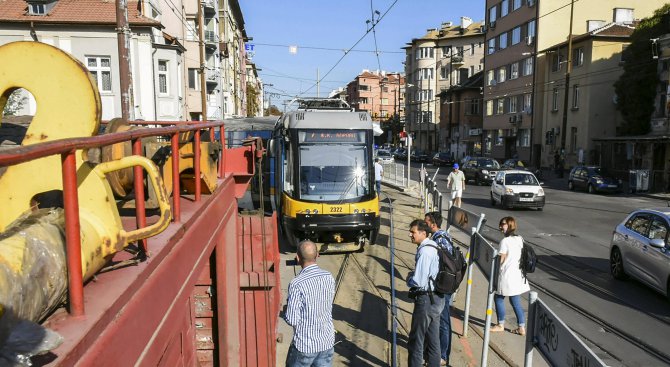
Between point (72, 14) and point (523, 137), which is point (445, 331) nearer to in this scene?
point (72, 14)

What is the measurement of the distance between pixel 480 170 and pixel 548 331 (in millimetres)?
30374

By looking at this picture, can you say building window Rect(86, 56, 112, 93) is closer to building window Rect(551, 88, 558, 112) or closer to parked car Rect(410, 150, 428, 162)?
building window Rect(551, 88, 558, 112)

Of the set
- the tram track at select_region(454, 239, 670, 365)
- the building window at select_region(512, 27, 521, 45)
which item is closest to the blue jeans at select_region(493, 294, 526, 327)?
the tram track at select_region(454, 239, 670, 365)

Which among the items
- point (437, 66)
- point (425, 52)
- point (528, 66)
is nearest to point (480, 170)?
point (528, 66)

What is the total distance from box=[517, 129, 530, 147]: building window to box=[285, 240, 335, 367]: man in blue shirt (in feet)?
155

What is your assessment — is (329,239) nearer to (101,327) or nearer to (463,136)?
(101,327)

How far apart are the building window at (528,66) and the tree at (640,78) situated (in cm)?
1052

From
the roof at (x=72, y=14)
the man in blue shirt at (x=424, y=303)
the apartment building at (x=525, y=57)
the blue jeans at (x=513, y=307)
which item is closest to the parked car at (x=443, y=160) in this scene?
the apartment building at (x=525, y=57)

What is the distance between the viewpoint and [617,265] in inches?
407

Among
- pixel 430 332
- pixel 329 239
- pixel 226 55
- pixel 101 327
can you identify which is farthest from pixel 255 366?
pixel 226 55

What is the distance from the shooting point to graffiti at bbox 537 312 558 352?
138 inches

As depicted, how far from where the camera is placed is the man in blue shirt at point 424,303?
5801 mm

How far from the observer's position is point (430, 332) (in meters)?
5.94

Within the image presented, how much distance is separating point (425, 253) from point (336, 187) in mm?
6636
